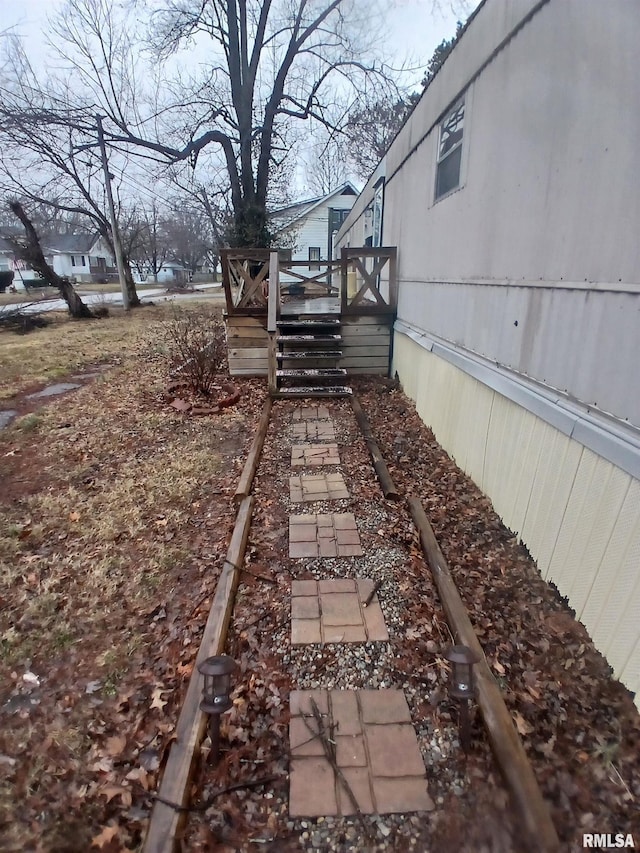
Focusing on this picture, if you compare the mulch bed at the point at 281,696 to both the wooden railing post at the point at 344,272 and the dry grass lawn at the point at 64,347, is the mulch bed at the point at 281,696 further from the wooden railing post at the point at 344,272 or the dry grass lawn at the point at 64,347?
the dry grass lawn at the point at 64,347

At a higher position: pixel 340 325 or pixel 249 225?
pixel 249 225

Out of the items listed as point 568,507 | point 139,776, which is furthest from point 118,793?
point 568,507

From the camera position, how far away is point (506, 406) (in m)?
3.44

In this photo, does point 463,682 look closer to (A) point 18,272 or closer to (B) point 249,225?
(B) point 249,225

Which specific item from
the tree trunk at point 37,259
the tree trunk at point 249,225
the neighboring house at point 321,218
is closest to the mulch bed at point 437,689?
the tree trunk at point 249,225

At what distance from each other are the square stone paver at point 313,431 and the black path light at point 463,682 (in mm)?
3544

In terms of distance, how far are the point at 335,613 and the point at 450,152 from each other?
4.76 metres

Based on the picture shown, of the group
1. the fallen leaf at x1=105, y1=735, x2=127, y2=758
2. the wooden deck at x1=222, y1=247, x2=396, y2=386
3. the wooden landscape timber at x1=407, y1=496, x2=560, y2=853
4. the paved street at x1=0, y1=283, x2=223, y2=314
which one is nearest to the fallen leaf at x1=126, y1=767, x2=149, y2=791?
the fallen leaf at x1=105, y1=735, x2=127, y2=758

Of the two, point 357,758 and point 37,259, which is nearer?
point 357,758

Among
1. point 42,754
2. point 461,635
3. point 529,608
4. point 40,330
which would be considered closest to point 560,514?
point 529,608

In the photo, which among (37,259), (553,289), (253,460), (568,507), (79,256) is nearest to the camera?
(568,507)

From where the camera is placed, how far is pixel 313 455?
4793 millimetres

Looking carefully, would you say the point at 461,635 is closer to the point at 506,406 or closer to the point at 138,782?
the point at 138,782

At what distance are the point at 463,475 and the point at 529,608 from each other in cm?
173
